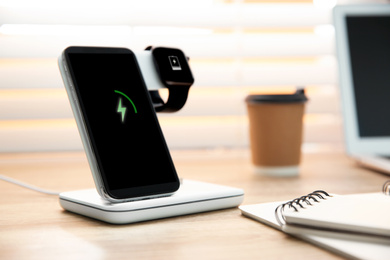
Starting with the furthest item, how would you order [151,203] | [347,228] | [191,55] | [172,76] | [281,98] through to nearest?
[191,55]
[281,98]
[172,76]
[151,203]
[347,228]

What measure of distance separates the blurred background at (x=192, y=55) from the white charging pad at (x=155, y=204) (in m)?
0.63

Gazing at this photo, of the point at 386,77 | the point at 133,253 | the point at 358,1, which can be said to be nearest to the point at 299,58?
the point at 358,1

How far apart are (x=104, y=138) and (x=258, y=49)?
0.83 meters

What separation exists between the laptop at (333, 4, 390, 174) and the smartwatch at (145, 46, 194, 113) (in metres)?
0.47

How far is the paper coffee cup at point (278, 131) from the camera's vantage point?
3.45ft

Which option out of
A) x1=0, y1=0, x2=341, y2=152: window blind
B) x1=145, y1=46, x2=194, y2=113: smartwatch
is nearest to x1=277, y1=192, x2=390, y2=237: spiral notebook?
x1=145, y1=46, x2=194, y2=113: smartwatch

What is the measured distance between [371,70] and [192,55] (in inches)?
19.1

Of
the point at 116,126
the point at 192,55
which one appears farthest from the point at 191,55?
the point at 116,126

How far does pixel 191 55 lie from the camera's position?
4.36 ft

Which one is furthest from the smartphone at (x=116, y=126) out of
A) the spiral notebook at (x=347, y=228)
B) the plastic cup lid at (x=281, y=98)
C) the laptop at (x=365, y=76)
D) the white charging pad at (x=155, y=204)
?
the laptop at (x=365, y=76)

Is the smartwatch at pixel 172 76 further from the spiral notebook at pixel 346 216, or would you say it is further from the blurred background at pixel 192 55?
the blurred background at pixel 192 55

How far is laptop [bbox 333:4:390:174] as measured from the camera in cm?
108

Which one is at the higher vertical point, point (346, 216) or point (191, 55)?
point (191, 55)

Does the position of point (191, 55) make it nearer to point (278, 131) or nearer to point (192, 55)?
point (192, 55)
